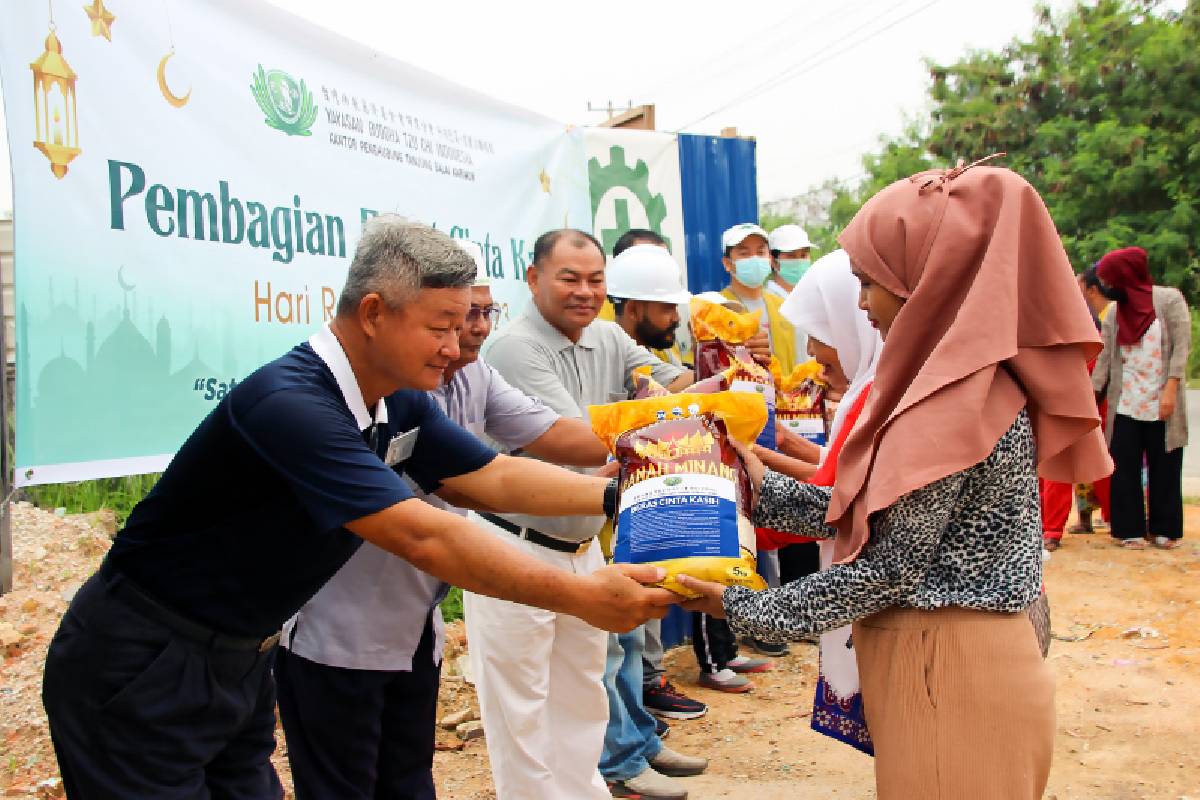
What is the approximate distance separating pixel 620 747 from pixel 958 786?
2.17 meters

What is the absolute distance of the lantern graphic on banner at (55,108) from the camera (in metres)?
2.97

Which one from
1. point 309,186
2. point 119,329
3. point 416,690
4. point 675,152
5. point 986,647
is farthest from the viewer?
point 675,152

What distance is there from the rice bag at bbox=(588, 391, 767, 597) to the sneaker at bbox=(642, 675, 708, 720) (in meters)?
2.61

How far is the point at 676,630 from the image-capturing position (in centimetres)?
595

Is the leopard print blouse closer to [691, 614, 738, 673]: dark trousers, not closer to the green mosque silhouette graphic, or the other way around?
the green mosque silhouette graphic

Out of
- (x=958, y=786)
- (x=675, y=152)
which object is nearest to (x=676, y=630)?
(x=675, y=152)

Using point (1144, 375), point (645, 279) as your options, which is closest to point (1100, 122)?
point (1144, 375)

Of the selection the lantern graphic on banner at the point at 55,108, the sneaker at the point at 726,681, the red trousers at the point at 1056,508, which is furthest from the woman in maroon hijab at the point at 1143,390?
the lantern graphic on banner at the point at 55,108

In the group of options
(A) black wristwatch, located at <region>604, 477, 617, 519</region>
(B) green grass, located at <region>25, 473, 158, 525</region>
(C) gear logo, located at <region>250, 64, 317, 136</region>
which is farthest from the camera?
(B) green grass, located at <region>25, 473, 158, 525</region>

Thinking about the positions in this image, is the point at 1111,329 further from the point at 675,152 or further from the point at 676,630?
the point at 676,630

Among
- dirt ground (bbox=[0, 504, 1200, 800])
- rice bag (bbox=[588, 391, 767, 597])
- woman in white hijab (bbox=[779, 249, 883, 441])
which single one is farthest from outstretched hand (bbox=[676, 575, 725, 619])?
dirt ground (bbox=[0, 504, 1200, 800])

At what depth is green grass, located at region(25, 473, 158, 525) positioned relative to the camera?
511 cm

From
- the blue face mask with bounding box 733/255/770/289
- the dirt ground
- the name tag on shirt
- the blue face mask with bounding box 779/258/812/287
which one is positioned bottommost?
the dirt ground

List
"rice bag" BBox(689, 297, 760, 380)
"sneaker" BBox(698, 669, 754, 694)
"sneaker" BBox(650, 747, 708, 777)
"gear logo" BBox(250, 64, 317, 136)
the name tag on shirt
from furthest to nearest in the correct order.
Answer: "sneaker" BBox(698, 669, 754, 694), "rice bag" BBox(689, 297, 760, 380), "sneaker" BBox(650, 747, 708, 777), "gear logo" BBox(250, 64, 317, 136), the name tag on shirt
